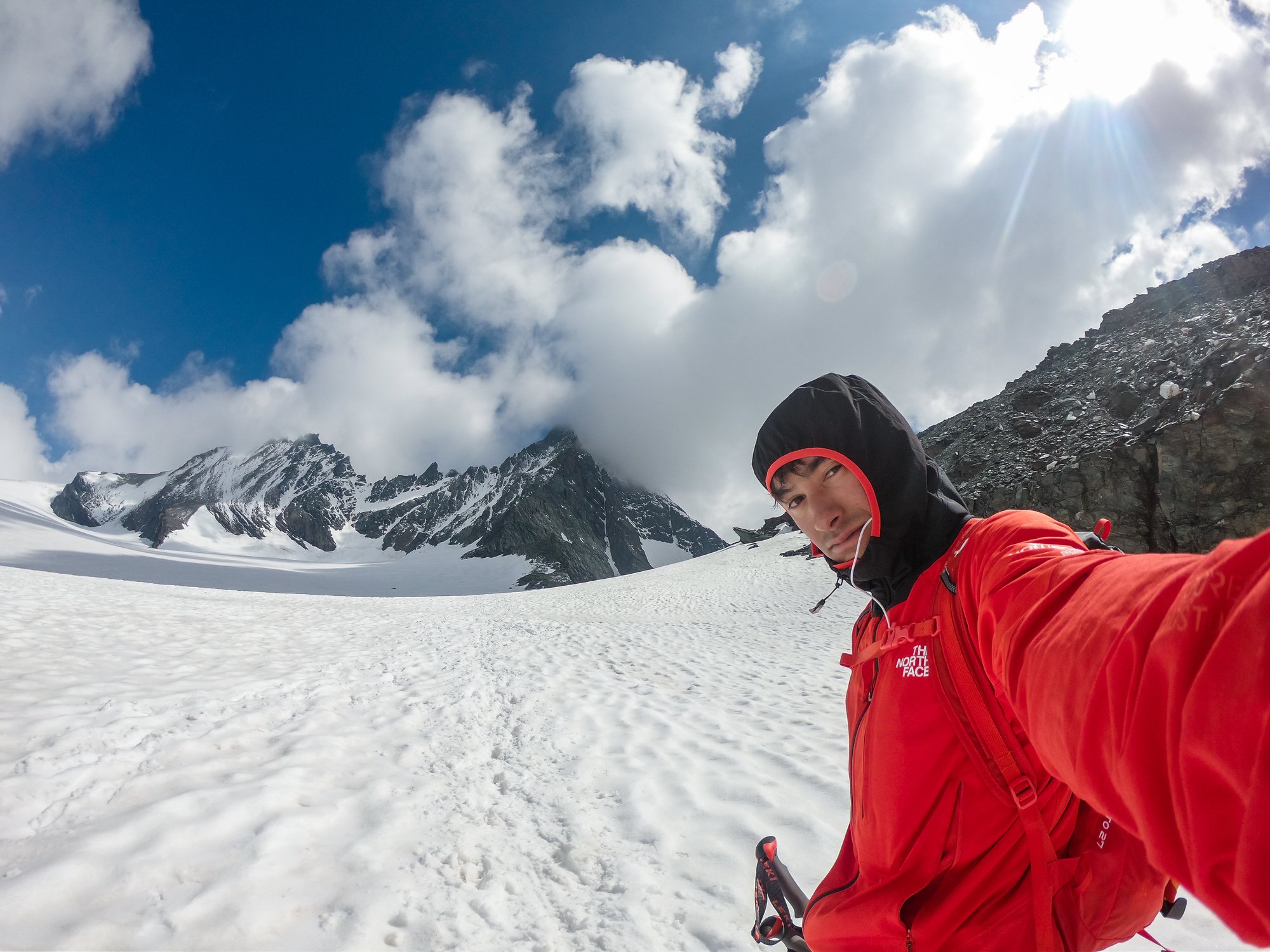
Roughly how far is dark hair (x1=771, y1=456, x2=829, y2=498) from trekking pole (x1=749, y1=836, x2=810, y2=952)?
5.49 feet

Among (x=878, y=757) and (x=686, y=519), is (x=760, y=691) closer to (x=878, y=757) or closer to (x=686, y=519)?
(x=878, y=757)

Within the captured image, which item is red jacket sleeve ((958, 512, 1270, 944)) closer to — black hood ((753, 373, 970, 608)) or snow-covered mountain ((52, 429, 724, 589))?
black hood ((753, 373, 970, 608))

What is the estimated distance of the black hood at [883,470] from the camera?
64.9 inches

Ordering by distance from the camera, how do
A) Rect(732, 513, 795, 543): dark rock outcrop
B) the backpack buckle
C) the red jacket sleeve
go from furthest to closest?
Rect(732, 513, 795, 543): dark rock outcrop
the backpack buckle
the red jacket sleeve

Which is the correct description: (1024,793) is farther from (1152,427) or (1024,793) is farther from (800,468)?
(1152,427)

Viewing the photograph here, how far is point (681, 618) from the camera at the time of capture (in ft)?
55.2

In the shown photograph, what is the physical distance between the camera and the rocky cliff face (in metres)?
12.5

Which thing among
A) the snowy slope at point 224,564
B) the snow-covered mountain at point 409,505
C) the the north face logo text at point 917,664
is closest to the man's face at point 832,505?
the the north face logo text at point 917,664

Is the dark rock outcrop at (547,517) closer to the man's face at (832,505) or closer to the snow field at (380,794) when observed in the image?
the snow field at (380,794)

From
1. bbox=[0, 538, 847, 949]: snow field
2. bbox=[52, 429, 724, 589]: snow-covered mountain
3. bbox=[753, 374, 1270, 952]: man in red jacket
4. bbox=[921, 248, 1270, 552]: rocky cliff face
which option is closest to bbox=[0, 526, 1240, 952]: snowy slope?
bbox=[0, 538, 847, 949]: snow field

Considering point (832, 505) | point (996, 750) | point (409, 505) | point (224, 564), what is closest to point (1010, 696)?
point (996, 750)

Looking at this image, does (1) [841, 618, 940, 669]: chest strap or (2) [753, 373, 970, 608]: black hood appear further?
(2) [753, 373, 970, 608]: black hood

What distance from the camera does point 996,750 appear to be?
50.7 inches

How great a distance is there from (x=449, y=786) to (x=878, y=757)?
3818mm
